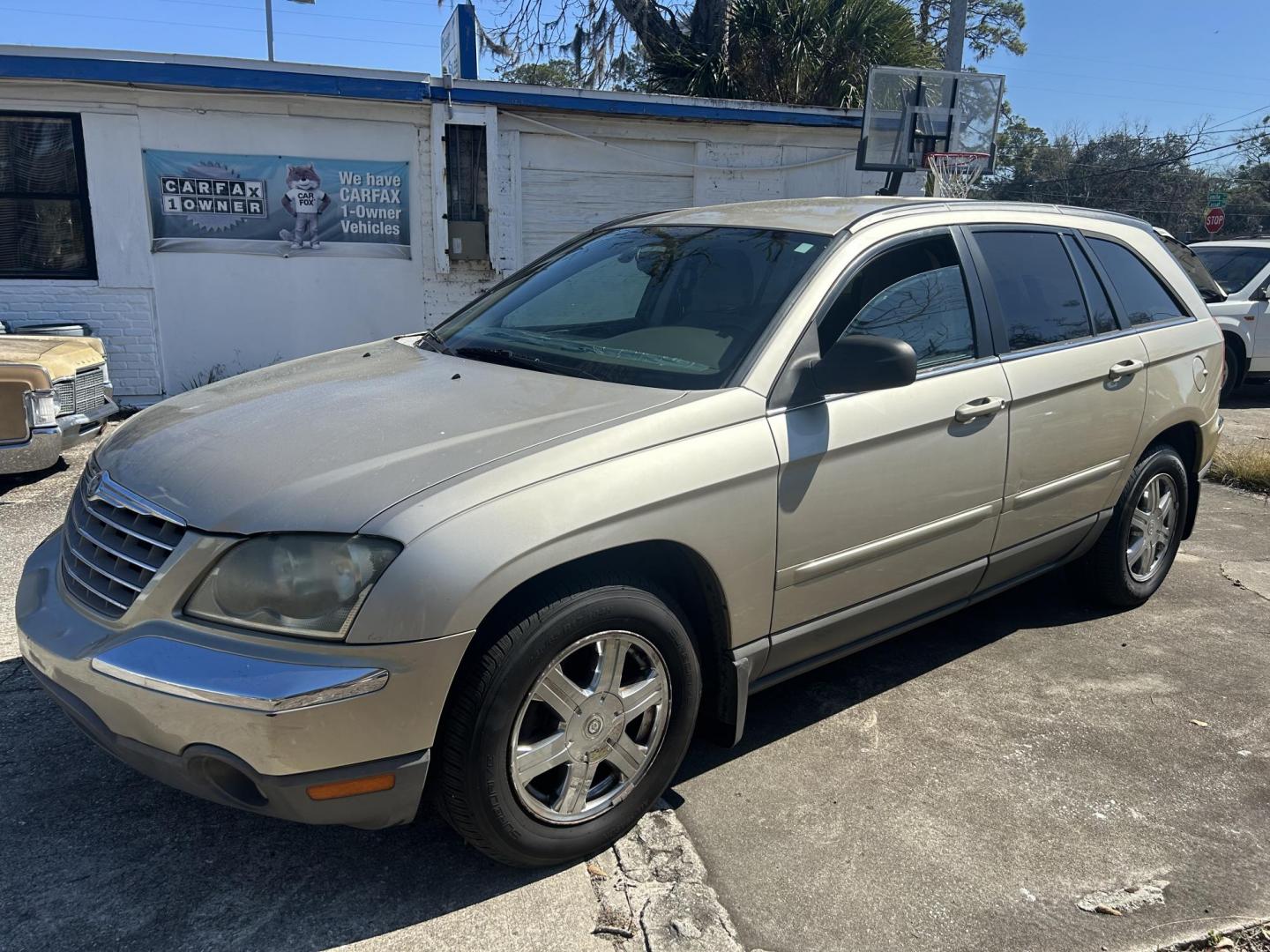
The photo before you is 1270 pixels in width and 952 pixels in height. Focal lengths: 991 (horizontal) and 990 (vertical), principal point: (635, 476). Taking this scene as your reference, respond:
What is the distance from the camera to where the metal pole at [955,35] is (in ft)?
40.3

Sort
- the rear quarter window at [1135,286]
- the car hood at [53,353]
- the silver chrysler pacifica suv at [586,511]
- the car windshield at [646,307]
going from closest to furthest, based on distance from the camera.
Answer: the silver chrysler pacifica suv at [586,511] < the car windshield at [646,307] < the rear quarter window at [1135,286] < the car hood at [53,353]

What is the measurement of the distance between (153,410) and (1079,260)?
3.78 m

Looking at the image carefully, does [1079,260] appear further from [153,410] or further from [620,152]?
[620,152]

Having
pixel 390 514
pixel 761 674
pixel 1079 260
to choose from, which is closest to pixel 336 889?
pixel 390 514

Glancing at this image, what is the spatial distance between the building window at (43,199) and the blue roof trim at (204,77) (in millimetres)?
468

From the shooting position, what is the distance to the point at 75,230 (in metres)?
8.98

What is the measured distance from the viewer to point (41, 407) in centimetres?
594

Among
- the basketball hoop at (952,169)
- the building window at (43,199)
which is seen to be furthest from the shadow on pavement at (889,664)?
the building window at (43,199)

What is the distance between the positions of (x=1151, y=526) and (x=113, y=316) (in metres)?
8.67

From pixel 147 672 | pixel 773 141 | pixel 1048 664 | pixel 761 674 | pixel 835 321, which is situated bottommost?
pixel 1048 664

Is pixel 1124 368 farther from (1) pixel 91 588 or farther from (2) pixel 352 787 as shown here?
(1) pixel 91 588

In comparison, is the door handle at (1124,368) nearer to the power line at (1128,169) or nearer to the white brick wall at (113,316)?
the white brick wall at (113,316)

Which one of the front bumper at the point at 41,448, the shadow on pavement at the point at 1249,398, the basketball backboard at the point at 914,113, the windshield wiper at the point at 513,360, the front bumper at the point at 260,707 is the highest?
the basketball backboard at the point at 914,113

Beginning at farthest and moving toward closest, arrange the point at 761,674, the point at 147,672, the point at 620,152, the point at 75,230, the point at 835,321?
the point at 620,152
the point at 75,230
the point at 835,321
the point at 761,674
the point at 147,672
